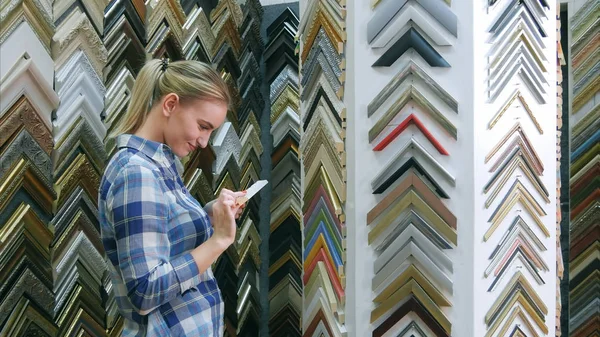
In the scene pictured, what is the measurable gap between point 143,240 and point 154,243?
0.08 ft

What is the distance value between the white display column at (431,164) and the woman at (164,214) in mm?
671

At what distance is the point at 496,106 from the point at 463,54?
0.21 metres

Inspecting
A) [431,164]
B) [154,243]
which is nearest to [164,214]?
[154,243]

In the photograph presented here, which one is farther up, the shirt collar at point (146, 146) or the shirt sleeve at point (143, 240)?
the shirt collar at point (146, 146)

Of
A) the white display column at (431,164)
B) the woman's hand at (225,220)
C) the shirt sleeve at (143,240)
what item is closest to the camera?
the shirt sleeve at (143,240)

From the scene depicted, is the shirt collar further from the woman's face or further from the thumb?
the thumb

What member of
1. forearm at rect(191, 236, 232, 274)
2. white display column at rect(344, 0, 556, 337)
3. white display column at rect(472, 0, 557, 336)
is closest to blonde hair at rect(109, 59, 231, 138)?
forearm at rect(191, 236, 232, 274)

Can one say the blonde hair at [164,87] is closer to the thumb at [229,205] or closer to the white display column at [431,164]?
the thumb at [229,205]

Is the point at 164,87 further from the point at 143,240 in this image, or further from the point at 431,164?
the point at 431,164

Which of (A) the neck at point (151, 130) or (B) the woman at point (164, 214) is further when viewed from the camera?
(A) the neck at point (151, 130)

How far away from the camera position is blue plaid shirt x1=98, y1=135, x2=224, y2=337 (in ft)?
4.22

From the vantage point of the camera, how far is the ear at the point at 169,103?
4.64 ft

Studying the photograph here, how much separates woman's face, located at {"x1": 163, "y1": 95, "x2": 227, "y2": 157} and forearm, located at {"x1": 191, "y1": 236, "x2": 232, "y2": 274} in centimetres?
23

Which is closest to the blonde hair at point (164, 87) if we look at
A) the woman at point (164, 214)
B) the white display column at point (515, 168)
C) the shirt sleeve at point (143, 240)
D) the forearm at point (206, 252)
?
the woman at point (164, 214)
